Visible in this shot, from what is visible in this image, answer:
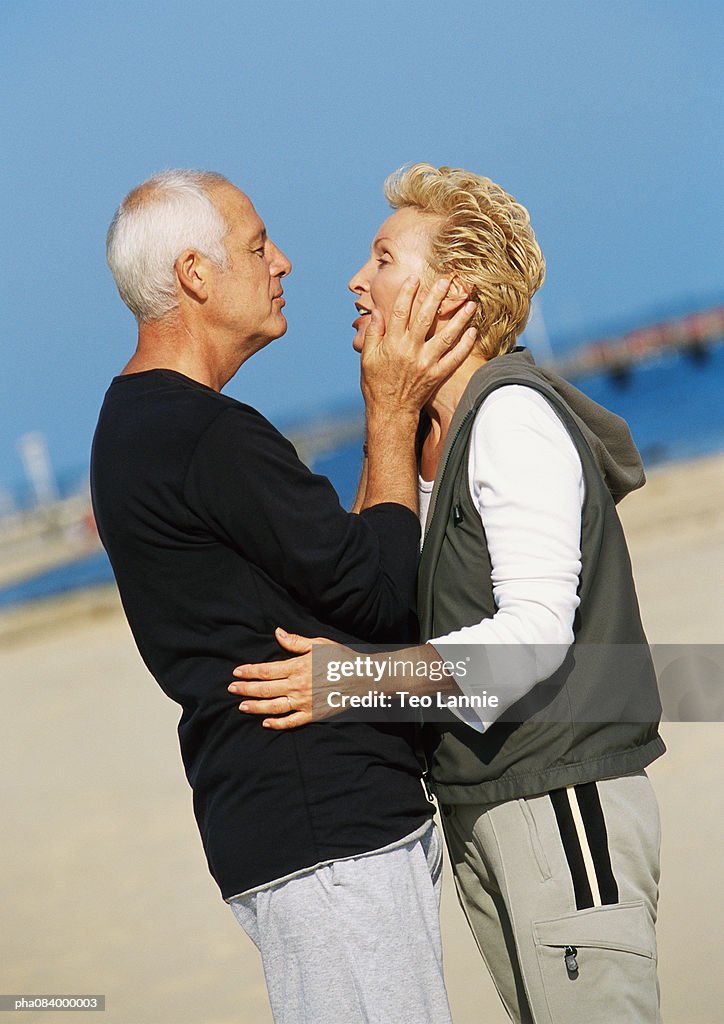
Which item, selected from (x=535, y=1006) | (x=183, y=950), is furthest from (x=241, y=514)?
(x=183, y=950)

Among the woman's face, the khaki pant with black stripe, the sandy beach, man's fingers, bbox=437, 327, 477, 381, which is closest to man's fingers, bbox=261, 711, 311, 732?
the khaki pant with black stripe

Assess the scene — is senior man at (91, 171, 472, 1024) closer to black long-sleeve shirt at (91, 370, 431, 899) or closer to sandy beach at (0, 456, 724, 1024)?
black long-sleeve shirt at (91, 370, 431, 899)

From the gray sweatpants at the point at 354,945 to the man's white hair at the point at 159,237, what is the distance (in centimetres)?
124

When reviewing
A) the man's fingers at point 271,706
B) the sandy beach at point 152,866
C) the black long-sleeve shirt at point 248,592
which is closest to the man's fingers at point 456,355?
the black long-sleeve shirt at point 248,592

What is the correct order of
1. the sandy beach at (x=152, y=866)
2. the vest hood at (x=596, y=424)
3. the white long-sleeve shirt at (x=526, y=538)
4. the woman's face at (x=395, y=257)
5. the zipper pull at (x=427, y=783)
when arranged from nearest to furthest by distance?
the white long-sleeve shirt at (x=526, y=538)
the vest hood at (x=596, y=424)
the zipper pull at (x=427, y=783)
the woman's face at (x=395, y=257)
the sandy beach at (x=152, y=866)

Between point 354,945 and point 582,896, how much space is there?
0.47 meters

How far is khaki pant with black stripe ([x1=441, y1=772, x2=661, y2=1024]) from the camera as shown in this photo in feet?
7.89

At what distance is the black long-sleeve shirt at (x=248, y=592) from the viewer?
2.38 m

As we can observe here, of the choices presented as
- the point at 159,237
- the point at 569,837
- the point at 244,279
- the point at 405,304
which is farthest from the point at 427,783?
the point at 159,237

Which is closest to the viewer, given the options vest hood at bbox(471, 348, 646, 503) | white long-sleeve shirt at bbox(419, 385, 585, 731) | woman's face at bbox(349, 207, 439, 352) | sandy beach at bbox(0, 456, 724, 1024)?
white long-sleeve shirt at bbox(419, 385, 585, 731)

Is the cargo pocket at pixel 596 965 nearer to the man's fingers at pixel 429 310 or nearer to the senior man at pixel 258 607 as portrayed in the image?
the senior man at pixel 258 607

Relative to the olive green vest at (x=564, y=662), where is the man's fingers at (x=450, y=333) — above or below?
above

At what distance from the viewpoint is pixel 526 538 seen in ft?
7.68

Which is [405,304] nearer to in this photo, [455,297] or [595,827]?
[455,297]
